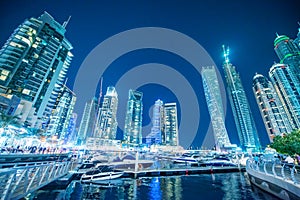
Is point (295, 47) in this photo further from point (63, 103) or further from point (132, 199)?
point (63, 103)

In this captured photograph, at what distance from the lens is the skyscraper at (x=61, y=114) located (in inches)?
4286

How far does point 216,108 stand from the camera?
168m

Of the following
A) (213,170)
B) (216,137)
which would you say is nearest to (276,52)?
(216,137)

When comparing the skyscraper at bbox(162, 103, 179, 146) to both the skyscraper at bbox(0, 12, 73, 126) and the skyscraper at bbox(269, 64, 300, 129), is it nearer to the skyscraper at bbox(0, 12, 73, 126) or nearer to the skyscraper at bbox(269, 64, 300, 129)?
the skyscraper at bbox(269, 64, 300, 129)

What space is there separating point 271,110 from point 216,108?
199 feet

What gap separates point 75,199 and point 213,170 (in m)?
31.3

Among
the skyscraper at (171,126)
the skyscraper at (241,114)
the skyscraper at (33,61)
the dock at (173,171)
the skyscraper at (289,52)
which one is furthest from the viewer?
the skyscraper at (171,126)

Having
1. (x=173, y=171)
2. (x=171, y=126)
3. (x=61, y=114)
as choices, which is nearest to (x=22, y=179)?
(x=173, y=171)

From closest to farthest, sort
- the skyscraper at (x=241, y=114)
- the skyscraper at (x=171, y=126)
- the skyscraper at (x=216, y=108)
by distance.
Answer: the skyscraper at (x=241, y=114)
the skyscraper at (x=216, y=108)
the skyscraper at (x=171, y=126)

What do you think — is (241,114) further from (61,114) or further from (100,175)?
(61,114)

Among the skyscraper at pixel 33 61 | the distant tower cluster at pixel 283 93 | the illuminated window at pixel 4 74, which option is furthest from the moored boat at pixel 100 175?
the distant tower cluster at pixel 283 93

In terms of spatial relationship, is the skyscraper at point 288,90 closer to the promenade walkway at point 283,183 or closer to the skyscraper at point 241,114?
the skyscraper at point 241,114

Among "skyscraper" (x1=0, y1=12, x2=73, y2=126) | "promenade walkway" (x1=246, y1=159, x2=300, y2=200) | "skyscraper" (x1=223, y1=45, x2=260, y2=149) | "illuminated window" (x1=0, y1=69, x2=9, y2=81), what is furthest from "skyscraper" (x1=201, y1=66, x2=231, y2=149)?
"illuminated window" (x1=0, y1=69, x2=9, y2=81)

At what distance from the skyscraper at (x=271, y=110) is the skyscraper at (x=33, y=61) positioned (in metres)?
153
